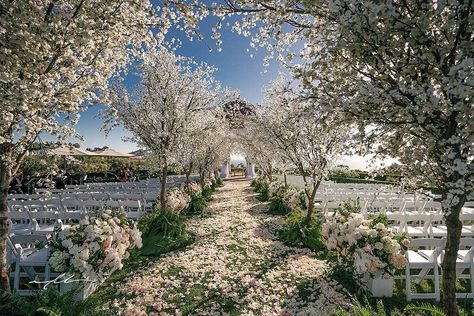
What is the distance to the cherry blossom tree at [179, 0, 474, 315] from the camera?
8.59 ft

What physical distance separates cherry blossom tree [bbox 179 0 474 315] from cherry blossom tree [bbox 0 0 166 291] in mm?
1675

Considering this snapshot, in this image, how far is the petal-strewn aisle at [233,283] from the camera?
5387mm

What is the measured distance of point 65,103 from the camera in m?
3.92

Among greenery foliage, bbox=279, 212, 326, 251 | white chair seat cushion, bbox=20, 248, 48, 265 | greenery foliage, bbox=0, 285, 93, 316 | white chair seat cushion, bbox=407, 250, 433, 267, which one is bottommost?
greenery foliage, bbox=279, 212, 326, 251

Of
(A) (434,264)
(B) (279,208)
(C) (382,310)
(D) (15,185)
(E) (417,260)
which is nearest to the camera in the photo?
(C) (382,310)

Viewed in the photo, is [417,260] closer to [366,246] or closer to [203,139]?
[366,246]

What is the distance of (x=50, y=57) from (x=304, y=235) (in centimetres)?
778

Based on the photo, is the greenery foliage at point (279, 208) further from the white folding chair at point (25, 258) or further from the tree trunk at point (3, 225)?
the tree trunk at point (3, 225)

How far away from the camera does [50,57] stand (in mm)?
4125

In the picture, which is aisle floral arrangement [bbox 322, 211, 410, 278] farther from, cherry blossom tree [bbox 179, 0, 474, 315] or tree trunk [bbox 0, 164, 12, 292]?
tree trunk [bbox 0, 164, 12, 292]

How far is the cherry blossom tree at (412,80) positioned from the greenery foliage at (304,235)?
5.31 m

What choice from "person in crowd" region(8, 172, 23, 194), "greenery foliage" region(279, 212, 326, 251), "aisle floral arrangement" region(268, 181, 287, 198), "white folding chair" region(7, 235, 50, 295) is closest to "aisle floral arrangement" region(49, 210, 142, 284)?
"white folding chair" region(7, 235, 50, 295)

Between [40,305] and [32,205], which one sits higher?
[32,205]

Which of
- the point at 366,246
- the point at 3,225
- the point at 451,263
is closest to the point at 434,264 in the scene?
the point at 366,246
